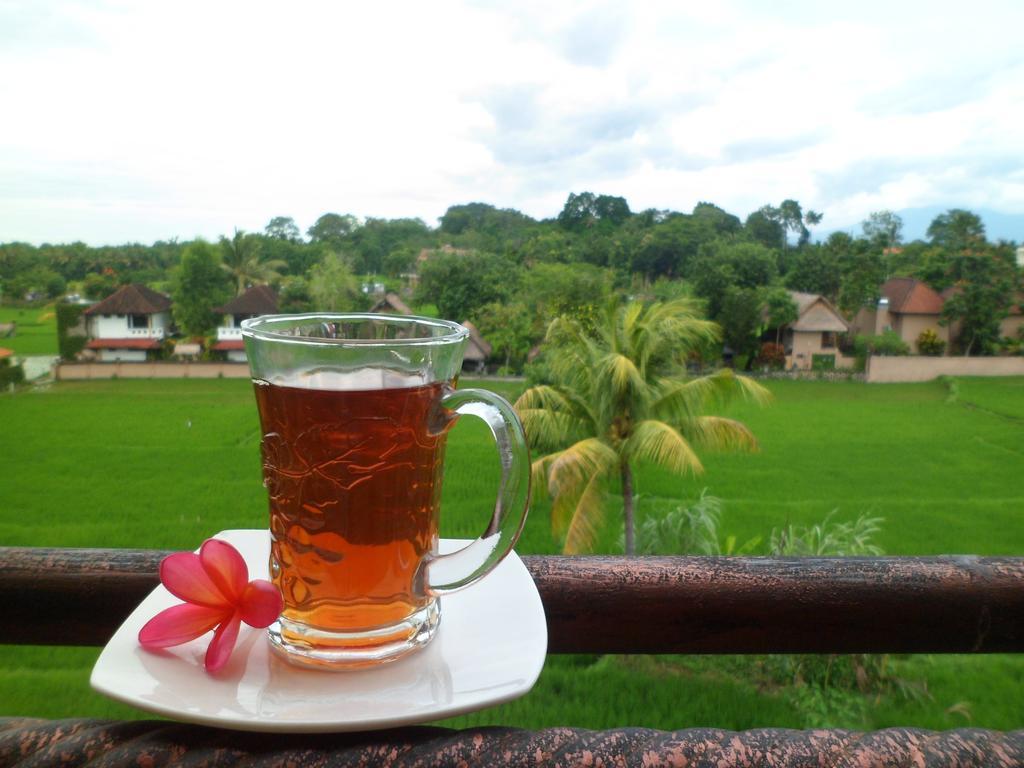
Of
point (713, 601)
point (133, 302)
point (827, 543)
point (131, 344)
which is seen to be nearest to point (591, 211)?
point (827, 543)

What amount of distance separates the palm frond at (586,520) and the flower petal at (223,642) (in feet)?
14.3

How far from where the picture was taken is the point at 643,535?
15.1 feet

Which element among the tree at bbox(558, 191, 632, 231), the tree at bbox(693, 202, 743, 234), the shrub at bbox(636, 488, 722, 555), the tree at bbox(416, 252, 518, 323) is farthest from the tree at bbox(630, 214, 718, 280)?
the shrub at bbox(636, 488, 722, 555)

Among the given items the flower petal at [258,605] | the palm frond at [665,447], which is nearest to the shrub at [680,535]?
the palm frond at [665,447]

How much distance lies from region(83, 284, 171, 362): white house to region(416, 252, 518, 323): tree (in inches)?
66.5

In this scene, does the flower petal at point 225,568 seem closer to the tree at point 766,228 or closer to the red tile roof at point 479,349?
the red tile roof at point 479,349

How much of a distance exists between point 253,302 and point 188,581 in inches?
184

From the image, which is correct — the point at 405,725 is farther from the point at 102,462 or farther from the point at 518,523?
the point at 102,462

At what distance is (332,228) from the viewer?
4.09 meters

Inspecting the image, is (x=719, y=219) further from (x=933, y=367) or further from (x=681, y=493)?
(x=933, y=367)

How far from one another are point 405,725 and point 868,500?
641 cm

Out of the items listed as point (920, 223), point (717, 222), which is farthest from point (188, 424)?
point (920, 223)

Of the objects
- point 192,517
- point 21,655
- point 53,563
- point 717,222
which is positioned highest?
point 717,222

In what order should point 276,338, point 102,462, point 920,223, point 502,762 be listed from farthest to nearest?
1. point 920,223
2. point 102,462
3. point 276,338
4. point 502,762
